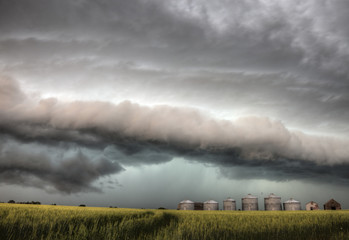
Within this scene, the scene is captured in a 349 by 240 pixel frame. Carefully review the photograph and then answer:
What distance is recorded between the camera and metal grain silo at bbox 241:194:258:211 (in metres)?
65.9

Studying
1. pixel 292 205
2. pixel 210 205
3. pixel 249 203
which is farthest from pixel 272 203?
pixel 210 205

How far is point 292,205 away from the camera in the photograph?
2603 inches

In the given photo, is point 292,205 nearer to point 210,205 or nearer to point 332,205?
point 332,205

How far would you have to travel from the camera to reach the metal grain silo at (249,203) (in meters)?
65.9

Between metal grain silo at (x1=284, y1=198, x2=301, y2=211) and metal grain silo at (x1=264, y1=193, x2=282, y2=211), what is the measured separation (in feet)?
6.00

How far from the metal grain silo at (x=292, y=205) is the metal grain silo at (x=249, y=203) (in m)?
7.59

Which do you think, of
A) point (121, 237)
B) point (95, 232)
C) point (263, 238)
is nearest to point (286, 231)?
point (263, 238)

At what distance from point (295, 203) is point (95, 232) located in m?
66.0

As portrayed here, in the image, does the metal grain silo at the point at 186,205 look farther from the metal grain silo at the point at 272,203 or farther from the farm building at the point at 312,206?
the farm building at the point at 312,206

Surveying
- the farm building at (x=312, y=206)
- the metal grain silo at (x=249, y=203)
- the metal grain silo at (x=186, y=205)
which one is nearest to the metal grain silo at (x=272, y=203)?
the metal grain silo at (x=249, y=203)

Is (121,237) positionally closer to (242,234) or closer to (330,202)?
(242,234)

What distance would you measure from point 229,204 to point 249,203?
4.93 m

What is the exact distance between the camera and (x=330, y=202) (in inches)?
2625

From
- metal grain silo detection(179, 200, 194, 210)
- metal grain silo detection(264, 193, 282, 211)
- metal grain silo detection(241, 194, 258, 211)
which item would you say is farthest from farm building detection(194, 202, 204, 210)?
metal grain silo detection(264, 193, 282, 211)
